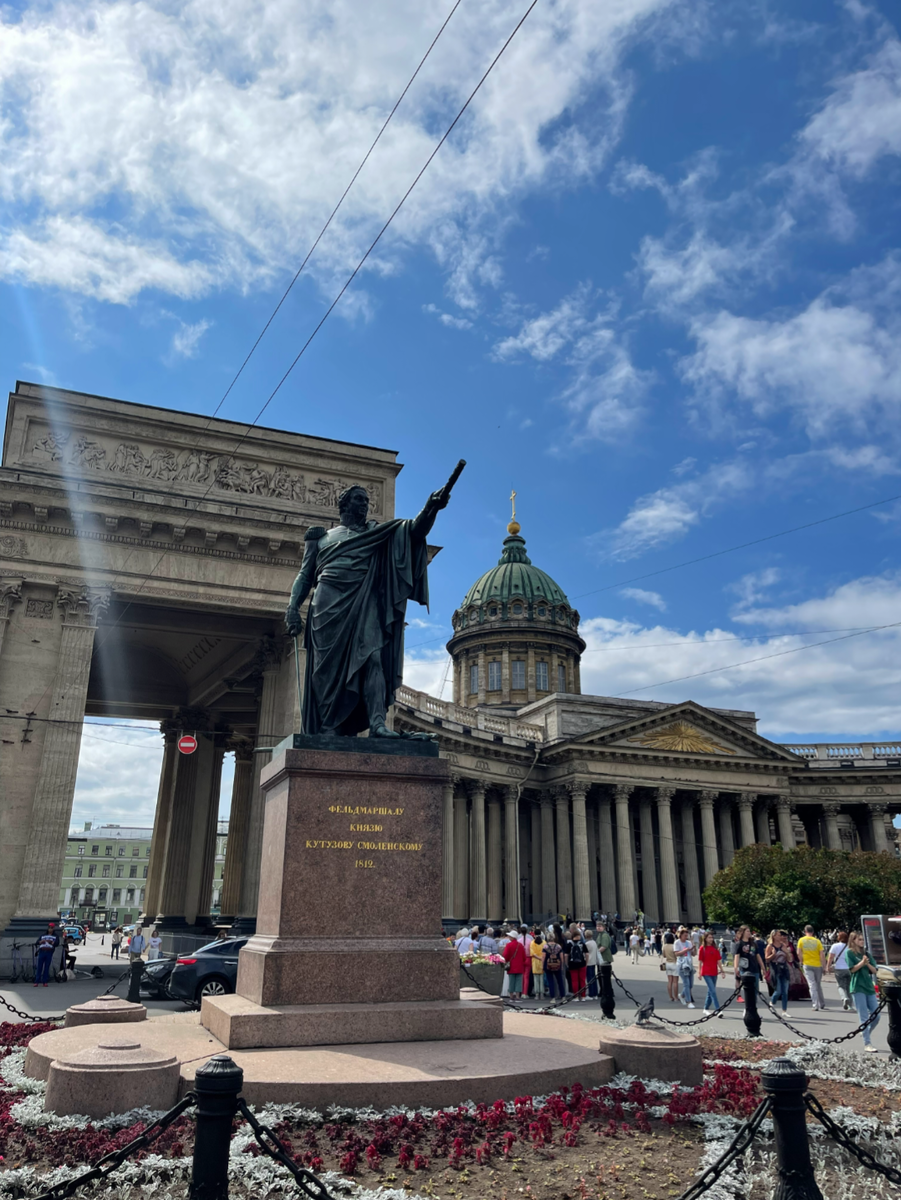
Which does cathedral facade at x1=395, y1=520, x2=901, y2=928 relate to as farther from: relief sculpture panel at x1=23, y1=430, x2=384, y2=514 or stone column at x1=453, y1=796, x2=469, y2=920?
relief sculpture panel at x1=23, y1=430, x2=384, y2=514

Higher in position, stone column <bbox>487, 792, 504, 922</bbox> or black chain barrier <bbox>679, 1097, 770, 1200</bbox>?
stone column <bbox>487, 792, 504, 922</bbox>

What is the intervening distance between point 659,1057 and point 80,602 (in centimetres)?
2289

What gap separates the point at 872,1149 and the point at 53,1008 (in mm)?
16293

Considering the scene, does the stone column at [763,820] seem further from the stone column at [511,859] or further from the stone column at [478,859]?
the stone column at [478,859]

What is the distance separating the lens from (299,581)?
10734 millimetres

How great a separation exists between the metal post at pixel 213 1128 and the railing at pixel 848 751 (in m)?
71.8

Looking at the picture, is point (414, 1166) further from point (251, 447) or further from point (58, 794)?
point (251, 447)

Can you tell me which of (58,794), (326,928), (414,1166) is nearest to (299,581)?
(326,928)

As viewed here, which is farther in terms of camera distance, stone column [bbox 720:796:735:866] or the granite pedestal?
stone column [bbox 720:796:735:866]

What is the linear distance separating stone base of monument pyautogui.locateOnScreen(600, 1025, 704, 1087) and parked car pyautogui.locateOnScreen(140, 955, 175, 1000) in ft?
46.2

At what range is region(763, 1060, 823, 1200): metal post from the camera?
4.30 m

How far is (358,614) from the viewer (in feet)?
33.6

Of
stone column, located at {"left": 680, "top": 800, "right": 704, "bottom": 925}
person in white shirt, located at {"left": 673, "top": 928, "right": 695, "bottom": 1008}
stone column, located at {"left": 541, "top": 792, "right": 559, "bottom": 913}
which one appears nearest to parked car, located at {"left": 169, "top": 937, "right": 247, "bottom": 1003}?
person in white shirt, located at {"left": 673, "top": 928, "right": 695, "bottom": 1008}

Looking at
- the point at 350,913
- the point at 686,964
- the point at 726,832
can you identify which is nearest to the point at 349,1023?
the point at 350,913
